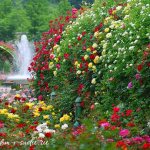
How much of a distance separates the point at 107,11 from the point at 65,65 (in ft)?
3.33

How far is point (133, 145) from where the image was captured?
343cm

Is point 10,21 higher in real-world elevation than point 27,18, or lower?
lower

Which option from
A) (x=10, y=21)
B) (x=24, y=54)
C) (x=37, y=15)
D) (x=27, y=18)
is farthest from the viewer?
(x=27, y=18)

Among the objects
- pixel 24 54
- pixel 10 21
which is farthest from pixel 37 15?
pixel 24 54

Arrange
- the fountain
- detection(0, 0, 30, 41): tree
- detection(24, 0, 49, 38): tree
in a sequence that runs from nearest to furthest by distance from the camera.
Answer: the fountain < detection(0, 0, 30, 41): tree < detection(24, 0, 49, 38): tree

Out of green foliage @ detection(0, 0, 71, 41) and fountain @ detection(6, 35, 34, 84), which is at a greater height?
green foliage @ detection(0, 0, 71, 41)

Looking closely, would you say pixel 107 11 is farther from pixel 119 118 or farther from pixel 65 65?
pixel 119 118

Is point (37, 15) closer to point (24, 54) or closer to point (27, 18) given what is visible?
point (27, 18)

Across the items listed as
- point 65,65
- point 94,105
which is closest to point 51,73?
point 65,65

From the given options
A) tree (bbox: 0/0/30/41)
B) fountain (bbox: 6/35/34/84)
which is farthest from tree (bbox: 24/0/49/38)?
fountain (bbox: 6/35/34/84)

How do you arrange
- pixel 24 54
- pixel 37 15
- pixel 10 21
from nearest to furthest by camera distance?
pixel 24 54 < pixel 10 21 < pixel 37 15

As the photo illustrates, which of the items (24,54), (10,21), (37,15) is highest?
(37,15)

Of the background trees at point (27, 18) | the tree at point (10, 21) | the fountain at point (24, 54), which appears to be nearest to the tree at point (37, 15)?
the background trees at point (27, 18)

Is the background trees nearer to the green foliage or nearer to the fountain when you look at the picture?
the green foliage
